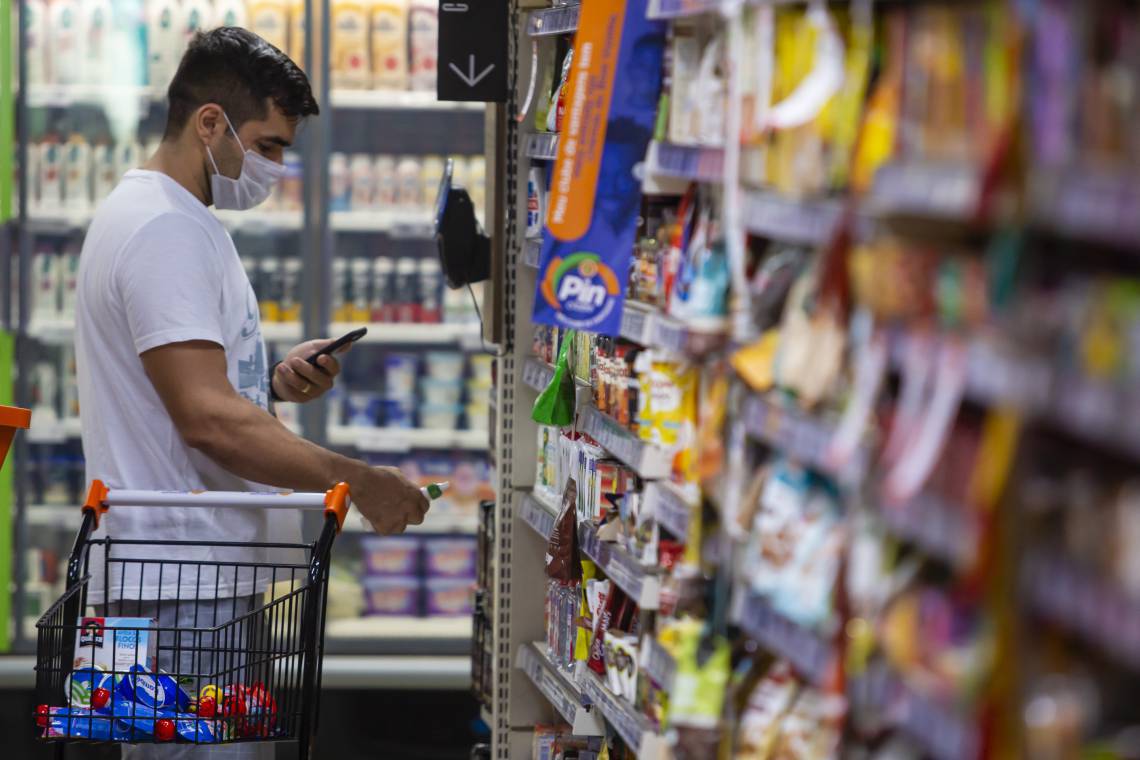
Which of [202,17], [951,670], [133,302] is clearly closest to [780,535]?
[951,670]

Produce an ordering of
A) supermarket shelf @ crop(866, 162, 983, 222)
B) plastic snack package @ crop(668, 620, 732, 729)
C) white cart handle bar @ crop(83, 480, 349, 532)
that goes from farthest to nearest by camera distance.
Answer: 1. white cart handle bar @ crop(83, 480, 349, 532)
2. plastic snack package @ crop(668, 620, 732, 729)
3. supermarket shelf @ crop(866, 162, 983, 222)

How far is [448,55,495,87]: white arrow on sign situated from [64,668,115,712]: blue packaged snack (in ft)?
5.52

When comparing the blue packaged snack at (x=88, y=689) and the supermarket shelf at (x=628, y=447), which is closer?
the supermarket shelf at (x=628, y=447)

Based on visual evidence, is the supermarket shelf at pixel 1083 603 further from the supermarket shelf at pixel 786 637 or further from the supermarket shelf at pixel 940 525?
the supermarket shelf at pixel 786 637

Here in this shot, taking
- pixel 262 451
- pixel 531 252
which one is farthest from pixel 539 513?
pixel 262 451

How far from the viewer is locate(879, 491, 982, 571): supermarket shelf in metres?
1.24

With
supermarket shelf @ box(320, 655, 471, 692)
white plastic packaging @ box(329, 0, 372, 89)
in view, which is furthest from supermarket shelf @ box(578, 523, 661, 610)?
white plastic packaging @ box(329, 0, 372, 89)

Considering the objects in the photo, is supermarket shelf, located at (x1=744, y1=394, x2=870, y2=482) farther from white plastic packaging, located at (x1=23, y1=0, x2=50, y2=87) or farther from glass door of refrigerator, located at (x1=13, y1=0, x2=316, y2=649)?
white plastic packaging, located at (x1=23, y1=0, x2=50, y2=87)

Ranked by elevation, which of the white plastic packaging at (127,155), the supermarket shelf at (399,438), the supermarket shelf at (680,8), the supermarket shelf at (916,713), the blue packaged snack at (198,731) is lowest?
the blue packaged snack at (198,731)

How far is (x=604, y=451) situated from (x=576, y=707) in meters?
0.51

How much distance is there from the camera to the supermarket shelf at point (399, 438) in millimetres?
5535

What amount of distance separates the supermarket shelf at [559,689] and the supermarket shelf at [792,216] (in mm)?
1363

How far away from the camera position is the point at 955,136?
4.26 ft

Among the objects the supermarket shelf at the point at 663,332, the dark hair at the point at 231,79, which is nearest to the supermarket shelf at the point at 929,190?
the supermarket shelf at the point at 663,332
